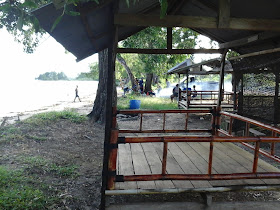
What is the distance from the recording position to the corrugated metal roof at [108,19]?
3617 millimetres

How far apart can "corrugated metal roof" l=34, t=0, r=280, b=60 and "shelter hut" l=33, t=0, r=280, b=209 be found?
11 mm

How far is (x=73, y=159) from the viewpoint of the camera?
20.0ft

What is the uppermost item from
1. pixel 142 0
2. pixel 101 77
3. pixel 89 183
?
pixel 142 0

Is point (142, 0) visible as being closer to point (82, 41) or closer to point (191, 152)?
point (82, 41)

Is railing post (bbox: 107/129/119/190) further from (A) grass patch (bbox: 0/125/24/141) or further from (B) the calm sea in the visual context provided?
(B) the calm sea

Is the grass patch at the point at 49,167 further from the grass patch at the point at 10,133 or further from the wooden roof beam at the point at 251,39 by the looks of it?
the wooden roof beam at the point at 251,39

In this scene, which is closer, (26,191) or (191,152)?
A: (26,191)

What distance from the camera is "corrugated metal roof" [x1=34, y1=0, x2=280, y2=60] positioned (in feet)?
11.9

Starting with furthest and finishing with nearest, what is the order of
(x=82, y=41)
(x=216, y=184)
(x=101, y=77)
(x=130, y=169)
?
(x=101, y=77) < (x=82, y=41) < (x=130, y=169) < (x=216, y=184)

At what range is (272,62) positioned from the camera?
6.07 m

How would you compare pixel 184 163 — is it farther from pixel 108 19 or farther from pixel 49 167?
pixel 49 167

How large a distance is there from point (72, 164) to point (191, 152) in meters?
2.85

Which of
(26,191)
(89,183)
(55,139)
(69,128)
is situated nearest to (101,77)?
(69,128)

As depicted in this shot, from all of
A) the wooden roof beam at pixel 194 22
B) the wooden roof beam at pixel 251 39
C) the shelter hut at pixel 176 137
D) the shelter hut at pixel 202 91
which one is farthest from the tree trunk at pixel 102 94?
the wooden roof beam at pixel 194 22
